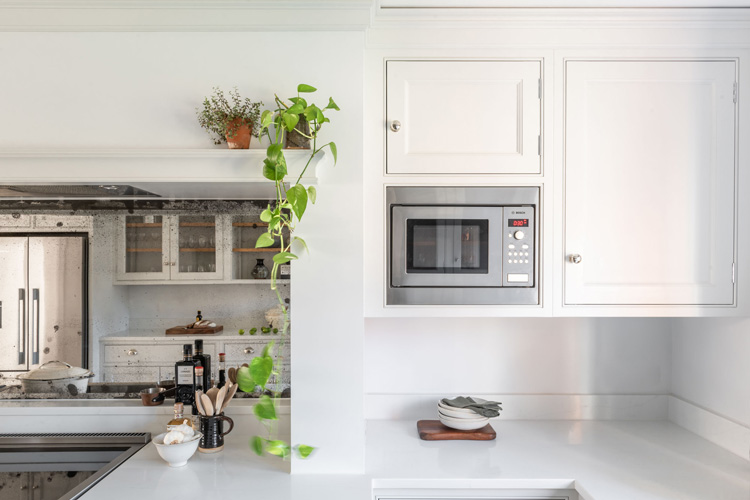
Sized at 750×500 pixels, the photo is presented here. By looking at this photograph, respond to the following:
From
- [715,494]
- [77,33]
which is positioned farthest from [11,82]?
[715,494]

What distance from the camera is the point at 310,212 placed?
162 centimetres

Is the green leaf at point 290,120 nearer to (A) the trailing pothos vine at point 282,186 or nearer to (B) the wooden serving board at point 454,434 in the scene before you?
(A) the trailing pothos vine at point 282,186

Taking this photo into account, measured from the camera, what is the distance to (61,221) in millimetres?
1995

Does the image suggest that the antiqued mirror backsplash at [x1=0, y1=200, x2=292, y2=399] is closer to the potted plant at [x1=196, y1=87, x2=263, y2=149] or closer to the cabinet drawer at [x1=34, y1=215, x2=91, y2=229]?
the cabinet drawer at [x1=34, y1=215, x2=91, y2=229]

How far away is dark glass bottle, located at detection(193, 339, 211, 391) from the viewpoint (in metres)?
1.95

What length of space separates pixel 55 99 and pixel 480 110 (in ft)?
4.52

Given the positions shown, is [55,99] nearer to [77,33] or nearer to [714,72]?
[77,33]

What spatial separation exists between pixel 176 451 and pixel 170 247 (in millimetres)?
760

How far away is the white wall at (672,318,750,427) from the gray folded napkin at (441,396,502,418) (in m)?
0.79

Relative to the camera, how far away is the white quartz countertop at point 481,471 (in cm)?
149

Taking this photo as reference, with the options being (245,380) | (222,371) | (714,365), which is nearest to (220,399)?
(222,371)

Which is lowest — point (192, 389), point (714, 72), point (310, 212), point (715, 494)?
point (715, 494)

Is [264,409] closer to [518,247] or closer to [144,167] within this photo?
[144,167]

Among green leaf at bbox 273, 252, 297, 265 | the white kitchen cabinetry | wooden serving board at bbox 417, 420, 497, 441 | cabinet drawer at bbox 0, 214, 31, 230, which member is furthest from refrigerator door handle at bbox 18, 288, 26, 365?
wooden serving board at bbox 417, 420, 497, 441
